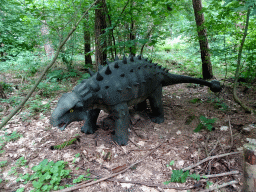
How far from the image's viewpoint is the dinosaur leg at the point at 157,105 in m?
3.68

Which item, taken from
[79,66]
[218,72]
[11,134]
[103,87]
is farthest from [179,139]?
[79,66]

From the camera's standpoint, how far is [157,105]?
12.2 ft

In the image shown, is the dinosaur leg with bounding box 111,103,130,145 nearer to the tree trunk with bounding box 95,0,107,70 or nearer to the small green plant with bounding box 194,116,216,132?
the small green plant with bounding box 194,116,216,132

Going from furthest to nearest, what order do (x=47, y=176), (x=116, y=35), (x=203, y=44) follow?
(x=116, y=35) < (x=203, y=44) < (x=47, y=176)

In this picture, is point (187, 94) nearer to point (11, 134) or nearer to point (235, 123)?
point (235, 123)

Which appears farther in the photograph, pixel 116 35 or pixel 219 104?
pixel 116 35

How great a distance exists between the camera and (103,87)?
2.86 meters

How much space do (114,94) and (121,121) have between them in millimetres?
560

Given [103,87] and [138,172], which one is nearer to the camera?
[138,172]

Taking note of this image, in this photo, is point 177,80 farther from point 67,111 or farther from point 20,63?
point 20,63

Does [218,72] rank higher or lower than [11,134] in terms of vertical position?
higher

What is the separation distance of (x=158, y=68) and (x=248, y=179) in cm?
270

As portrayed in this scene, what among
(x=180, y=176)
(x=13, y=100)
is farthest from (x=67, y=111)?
(x=13, y=100)

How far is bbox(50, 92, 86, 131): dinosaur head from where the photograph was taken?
2.47 meters
